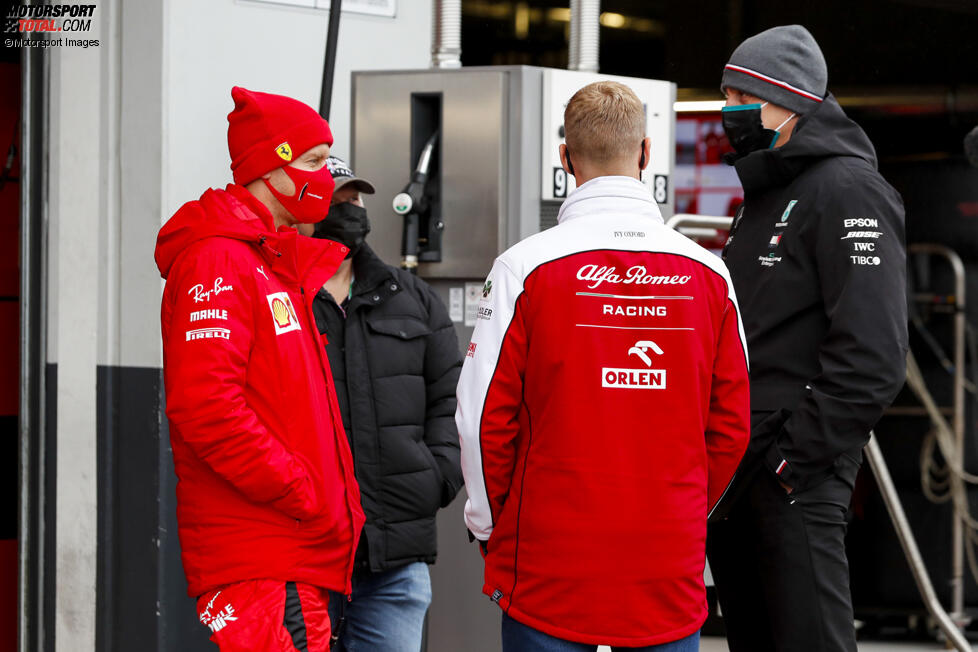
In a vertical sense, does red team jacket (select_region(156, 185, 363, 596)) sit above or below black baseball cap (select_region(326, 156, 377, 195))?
below

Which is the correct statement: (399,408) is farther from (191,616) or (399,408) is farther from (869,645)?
(869,645)

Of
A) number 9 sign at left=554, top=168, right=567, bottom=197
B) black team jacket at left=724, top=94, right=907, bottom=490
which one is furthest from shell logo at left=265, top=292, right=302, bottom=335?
number 9 sign at left=554, top=168, right=567, bottom=197

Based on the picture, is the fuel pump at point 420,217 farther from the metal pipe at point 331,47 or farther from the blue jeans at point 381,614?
the blue jeans at point 381,614

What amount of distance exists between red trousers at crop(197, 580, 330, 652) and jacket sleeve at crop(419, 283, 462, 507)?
0.68 m

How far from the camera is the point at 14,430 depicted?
13.9ft

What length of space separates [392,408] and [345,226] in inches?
17.7

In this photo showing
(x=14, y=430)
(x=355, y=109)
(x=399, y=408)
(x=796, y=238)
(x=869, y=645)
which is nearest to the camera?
(x=796, y=238)

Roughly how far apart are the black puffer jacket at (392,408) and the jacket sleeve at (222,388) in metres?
0.53

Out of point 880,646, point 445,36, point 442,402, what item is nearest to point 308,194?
point 442,402

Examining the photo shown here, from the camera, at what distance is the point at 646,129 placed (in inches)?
130

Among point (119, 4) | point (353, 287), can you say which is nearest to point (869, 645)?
point (353, 287)

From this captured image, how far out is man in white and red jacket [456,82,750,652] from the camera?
2109 mm

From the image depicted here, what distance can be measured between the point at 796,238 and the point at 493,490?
939 mm

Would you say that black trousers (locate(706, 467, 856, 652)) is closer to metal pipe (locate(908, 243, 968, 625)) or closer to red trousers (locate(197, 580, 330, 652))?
red trousers (locate(197, 580, 330, 652))
